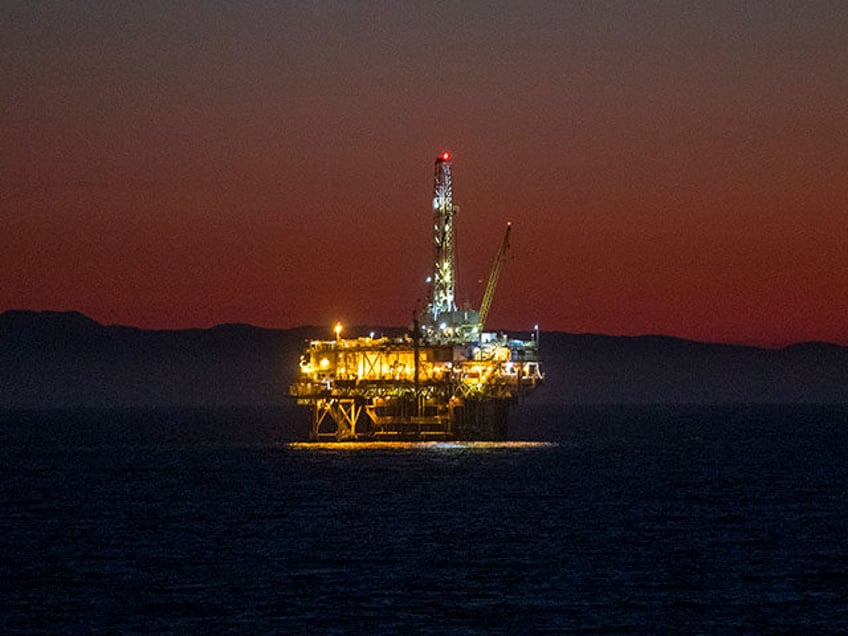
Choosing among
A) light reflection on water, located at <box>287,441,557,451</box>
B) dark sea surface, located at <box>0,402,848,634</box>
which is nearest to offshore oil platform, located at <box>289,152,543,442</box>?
light reflection on water, located at <box>287,441,557,451</box>

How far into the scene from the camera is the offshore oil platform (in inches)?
6658

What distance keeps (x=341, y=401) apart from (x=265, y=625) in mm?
114485

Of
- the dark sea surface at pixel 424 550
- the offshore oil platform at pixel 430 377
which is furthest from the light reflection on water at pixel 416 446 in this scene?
the dark sea surface at pixel 424 550

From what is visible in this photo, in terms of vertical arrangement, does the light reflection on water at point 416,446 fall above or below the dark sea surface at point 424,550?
above

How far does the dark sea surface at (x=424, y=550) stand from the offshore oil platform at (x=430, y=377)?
25.7 m

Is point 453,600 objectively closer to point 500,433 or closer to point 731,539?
point 731,539

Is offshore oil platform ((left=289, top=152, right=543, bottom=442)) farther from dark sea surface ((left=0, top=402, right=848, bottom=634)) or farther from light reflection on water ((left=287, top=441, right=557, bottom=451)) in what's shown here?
dark sea surface ((left=0, top=402, right=848, bottom=634))

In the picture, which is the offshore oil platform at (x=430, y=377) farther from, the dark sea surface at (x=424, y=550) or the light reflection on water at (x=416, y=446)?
the dark sea surface at (x=424, y=550)

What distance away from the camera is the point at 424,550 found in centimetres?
7969

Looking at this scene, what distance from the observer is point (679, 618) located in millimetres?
60344

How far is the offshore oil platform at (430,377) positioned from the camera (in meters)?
169

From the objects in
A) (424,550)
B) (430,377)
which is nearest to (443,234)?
(430,377)

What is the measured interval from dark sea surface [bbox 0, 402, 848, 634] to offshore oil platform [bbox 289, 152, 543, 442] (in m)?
25.7

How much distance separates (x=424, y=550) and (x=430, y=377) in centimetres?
9043
